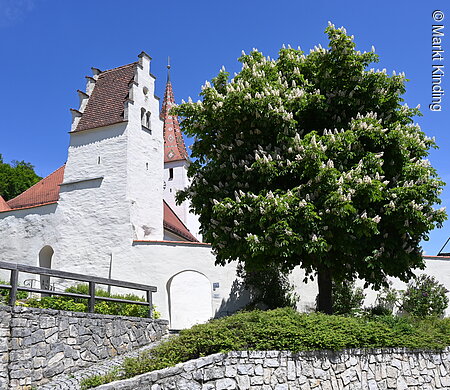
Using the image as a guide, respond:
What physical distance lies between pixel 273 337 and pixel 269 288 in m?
8.54

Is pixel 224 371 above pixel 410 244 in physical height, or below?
below

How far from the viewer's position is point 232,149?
43.0 feet

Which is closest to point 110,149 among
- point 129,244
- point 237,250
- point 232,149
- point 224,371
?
point 129,244

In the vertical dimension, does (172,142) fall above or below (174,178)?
above

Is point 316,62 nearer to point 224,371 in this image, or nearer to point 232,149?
point 232,149

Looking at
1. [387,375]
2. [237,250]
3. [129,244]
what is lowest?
[387,375]

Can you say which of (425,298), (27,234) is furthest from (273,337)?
(27,234)

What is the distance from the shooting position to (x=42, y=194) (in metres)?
25.8

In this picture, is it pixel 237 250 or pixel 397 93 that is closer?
pixel 237 250

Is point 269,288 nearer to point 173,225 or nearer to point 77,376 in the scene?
point 77,376

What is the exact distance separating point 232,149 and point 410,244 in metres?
5.46

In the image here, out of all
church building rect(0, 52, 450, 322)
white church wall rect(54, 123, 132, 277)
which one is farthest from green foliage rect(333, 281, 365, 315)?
white church wall rect(54, 123, 132, 277)

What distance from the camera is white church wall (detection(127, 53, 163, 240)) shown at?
70.7 feet

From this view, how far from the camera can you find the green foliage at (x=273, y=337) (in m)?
8.78
